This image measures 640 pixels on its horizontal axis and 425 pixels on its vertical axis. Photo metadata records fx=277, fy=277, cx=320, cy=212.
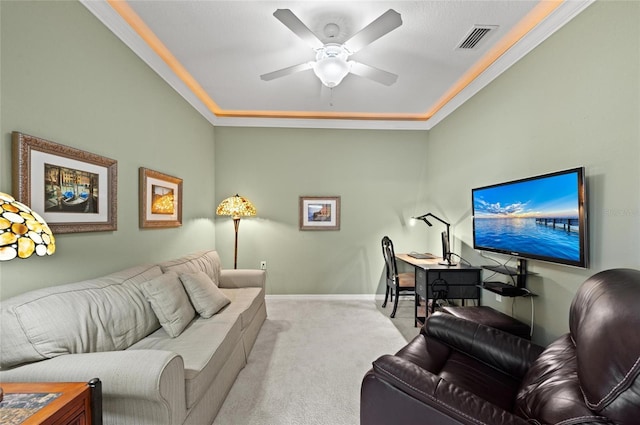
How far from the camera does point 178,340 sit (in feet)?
6.36

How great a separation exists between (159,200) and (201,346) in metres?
1.67

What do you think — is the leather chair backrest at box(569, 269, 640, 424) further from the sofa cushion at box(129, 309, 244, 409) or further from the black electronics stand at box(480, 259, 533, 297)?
the sofa cushion at box(129, 309, 244, 409)

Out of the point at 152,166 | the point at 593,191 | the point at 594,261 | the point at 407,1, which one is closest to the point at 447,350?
the point at 594,261

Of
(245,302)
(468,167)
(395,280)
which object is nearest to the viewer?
(245,302)

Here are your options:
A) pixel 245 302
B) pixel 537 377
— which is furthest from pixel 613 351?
pixel 245 302

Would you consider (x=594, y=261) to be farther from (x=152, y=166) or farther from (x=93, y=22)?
(x=93, y=22)

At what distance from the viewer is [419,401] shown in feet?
3.57

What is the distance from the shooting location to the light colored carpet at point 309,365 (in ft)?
6.23

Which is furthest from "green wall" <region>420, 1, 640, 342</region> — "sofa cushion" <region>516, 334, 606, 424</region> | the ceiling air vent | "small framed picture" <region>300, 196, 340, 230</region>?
"small framed picture" <region>300, 196, 340, 230</region>

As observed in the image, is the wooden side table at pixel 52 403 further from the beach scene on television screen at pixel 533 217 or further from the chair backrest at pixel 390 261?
the chair backrest at pixel 390 261

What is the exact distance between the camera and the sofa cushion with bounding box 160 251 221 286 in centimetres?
259

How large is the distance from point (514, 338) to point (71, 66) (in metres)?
3.31

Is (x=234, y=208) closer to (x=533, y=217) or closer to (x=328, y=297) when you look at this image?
(x=328, y=297)

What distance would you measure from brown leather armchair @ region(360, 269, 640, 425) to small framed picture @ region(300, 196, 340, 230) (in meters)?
2.83
